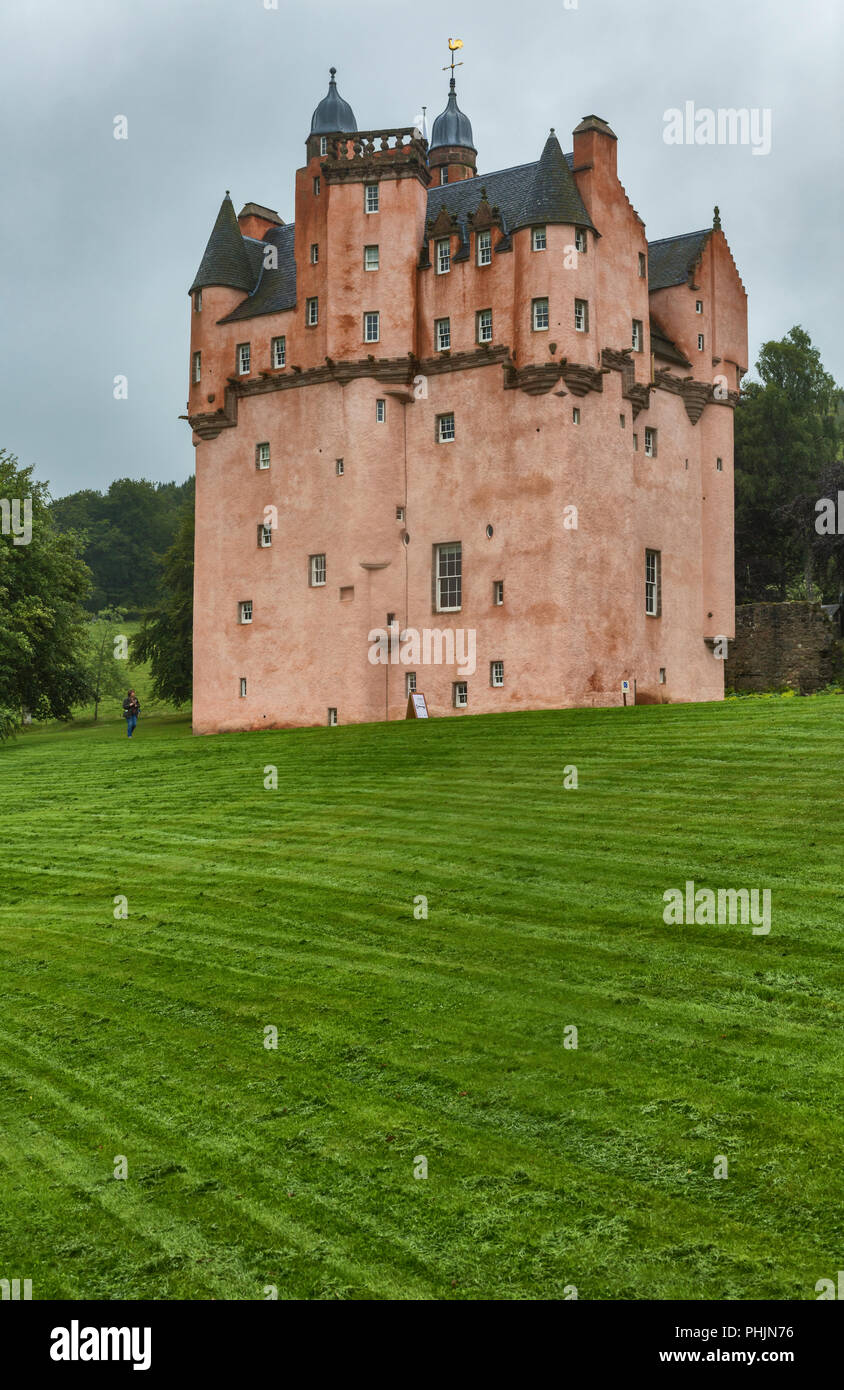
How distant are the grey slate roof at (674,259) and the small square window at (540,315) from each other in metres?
10.3

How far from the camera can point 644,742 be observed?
1106 inches

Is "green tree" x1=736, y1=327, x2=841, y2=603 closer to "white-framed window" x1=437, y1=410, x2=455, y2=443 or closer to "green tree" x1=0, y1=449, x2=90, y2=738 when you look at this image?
"white-framed window" x1=437, y1=410, x2=455, y2=443

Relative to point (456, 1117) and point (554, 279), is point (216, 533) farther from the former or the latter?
point (456, 1117)

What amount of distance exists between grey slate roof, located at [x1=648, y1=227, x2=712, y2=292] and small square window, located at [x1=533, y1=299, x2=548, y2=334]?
10.3m

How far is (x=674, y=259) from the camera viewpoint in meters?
54.7

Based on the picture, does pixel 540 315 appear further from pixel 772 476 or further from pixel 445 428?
pixel 772 476

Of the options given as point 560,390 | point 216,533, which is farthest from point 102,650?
point 560,390

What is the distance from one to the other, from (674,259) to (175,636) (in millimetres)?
32921

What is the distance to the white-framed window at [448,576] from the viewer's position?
47.2 metres

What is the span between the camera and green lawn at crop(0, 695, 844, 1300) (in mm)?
9367

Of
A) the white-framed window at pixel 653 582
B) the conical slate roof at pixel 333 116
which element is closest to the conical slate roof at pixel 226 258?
the conical slate roof at pixel 333 116

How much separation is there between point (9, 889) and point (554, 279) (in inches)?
1253

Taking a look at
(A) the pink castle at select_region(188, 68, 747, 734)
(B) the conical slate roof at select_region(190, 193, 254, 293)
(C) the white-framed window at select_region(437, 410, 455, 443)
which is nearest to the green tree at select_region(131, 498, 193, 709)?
(A) the pink castle at select_region(188, 68, 747, 734)

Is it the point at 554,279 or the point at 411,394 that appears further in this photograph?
the point at 411,394
